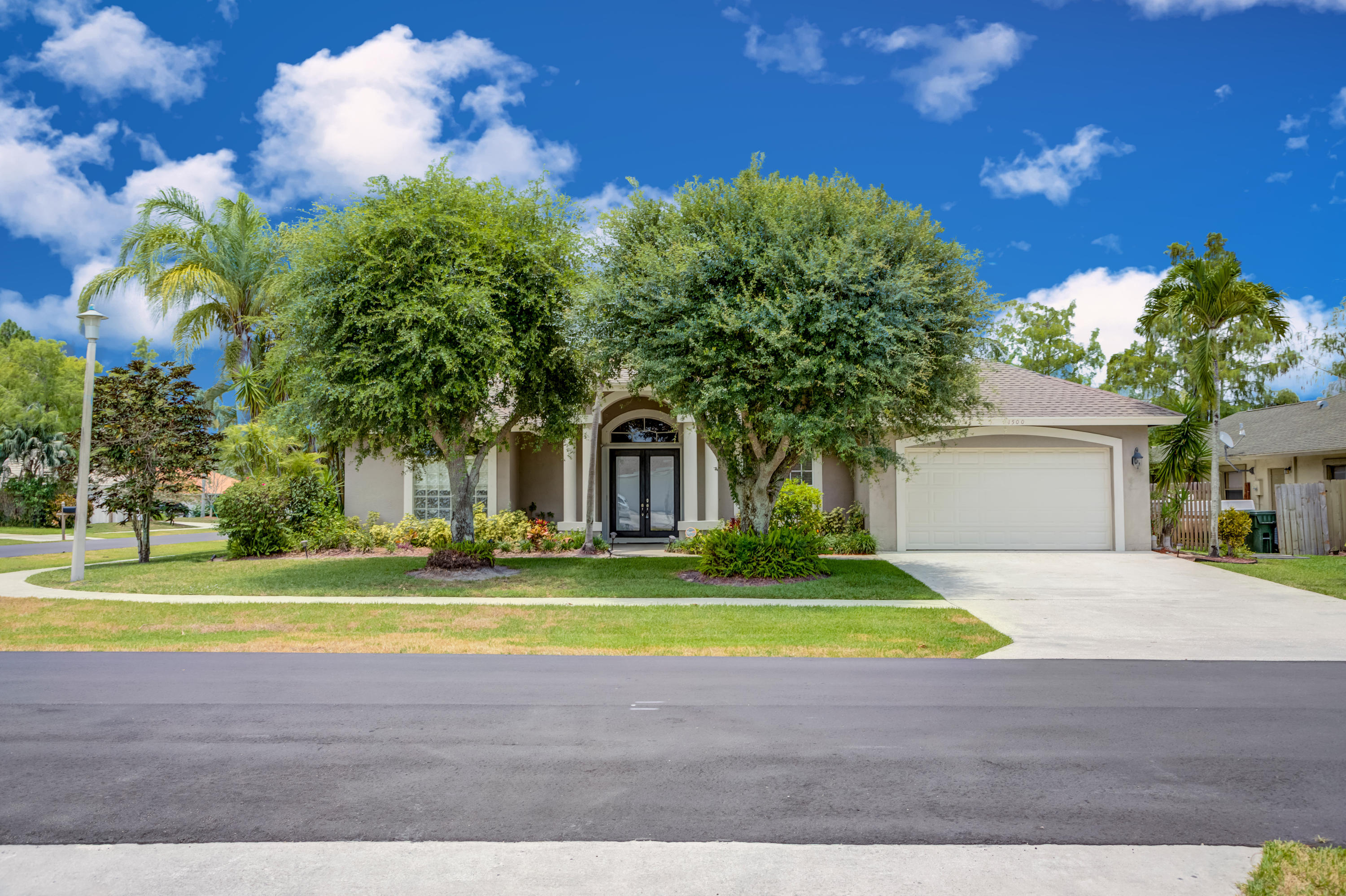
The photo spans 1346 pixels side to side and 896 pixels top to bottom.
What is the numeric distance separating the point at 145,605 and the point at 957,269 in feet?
43.3

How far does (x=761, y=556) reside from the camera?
14.1 meters

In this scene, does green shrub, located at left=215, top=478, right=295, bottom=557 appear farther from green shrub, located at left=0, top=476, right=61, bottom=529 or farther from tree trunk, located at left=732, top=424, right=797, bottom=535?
green shrub, located at left=0, top=476, right=61, bottom=529

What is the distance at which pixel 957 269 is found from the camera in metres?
13.5

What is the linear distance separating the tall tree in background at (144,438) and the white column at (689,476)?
10322 mm

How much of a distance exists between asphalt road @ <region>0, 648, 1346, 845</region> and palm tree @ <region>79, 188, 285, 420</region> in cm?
1943

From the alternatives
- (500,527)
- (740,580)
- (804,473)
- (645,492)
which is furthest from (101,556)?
(804,473)

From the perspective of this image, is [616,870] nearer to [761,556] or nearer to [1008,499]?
[761,556]

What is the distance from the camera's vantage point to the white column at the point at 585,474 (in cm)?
1928

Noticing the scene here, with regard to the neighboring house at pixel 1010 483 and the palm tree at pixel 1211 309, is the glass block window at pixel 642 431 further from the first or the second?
the palm tree at pixel 1211 309

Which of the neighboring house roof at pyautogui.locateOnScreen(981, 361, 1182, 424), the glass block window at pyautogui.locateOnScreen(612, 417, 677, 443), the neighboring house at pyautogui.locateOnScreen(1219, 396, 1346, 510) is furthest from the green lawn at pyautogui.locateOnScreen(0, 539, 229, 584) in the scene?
the neighboring house at pyautogui.locateOnScreen(1219, 396, 1346, 510)

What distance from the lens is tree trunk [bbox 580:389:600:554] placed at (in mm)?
18219

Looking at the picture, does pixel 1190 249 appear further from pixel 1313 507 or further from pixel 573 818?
pixel 573 818

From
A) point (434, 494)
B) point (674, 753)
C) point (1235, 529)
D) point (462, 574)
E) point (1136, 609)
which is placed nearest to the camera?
point (674, 753)

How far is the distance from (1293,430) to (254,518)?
28.8m
